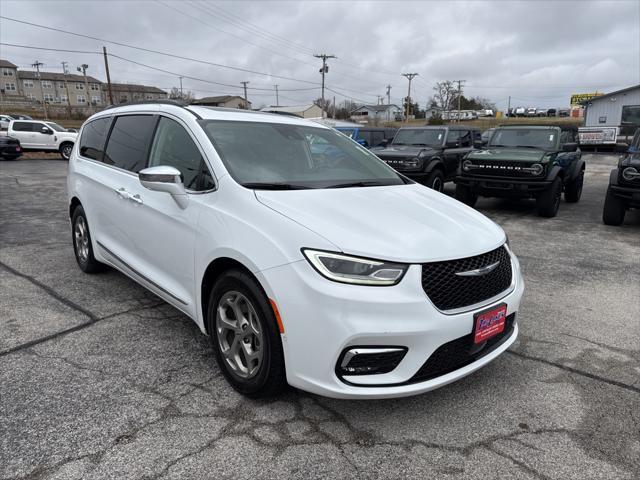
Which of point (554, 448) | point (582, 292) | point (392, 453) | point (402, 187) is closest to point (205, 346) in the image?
point (392, 453)

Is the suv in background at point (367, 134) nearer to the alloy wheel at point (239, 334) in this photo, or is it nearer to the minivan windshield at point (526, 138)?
the minivan windshield at point (526, 138)

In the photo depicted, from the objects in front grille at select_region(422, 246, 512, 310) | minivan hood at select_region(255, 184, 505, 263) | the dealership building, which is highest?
the dealership building

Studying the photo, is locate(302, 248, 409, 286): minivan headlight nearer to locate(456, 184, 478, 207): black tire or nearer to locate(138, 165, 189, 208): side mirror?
locate(138, 165, 189, 208): side mirror

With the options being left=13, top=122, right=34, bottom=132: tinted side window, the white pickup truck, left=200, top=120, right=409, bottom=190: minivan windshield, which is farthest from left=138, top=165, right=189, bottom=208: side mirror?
left=13, top=122, right=34, bottom=132: tinted side window

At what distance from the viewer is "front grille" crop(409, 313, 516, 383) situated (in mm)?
2363

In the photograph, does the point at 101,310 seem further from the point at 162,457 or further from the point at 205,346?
the point at 162,457

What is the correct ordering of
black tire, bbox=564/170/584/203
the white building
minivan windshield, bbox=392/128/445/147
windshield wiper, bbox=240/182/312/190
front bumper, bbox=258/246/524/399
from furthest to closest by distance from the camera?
the white building → minivan windshield, bbox=392/128/445/147 → black tire, bbox=564/170/584/203 → windshield wiper, bbox=240/182/312/190 → front bumper, bbox=258/246/524/399

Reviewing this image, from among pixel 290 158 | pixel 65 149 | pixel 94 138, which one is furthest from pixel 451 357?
pixel 65 149

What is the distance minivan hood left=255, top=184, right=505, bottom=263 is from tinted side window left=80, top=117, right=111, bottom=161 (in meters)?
2.52

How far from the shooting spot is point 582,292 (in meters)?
4.81

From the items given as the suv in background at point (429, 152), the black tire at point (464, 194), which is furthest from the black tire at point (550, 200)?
the suv in background at point (429, 152)

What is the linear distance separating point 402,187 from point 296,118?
125 cm

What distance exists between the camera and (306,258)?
229 cm

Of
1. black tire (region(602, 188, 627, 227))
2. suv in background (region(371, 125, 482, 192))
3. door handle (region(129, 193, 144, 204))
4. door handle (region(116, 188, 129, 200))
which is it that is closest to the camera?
door handle (region(129, 193, 144, 204))
